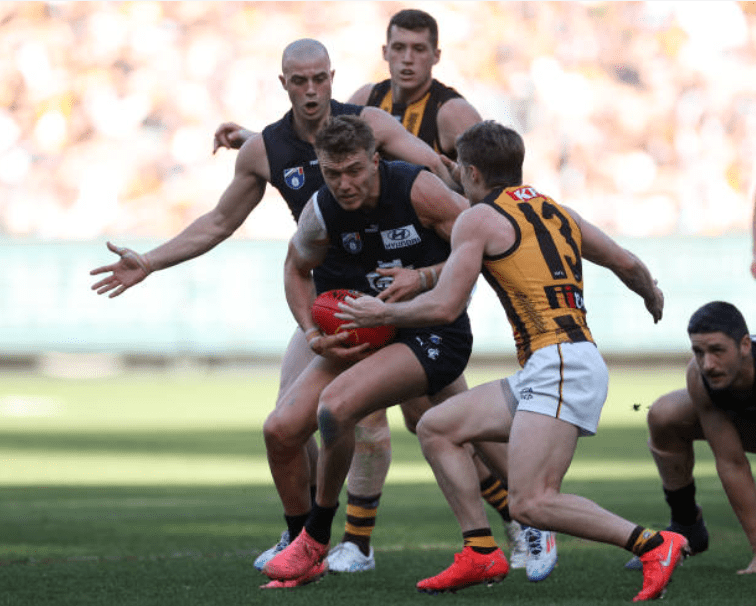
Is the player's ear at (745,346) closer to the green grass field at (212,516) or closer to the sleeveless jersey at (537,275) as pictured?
the sleeveless jersey at (537,275)

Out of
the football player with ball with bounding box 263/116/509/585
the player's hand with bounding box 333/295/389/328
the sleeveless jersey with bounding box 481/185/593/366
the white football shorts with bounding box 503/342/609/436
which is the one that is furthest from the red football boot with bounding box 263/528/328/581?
the sleeveless jersey with bounding box 481/185/593/366

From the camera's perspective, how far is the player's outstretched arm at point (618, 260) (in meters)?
5.63

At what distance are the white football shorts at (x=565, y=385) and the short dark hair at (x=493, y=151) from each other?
735 mm

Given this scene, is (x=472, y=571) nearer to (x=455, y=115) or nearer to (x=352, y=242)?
(x=352, y=242)

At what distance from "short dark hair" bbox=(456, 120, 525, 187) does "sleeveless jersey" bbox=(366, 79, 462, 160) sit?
189 cm

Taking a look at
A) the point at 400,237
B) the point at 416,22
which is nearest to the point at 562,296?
the point at 400,237

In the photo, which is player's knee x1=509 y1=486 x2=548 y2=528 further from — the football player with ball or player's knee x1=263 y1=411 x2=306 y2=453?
player's knee x1=263 y1=411 x2=306 y2=453

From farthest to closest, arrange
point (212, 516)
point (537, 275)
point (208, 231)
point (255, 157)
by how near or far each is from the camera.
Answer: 1. point (212, 516)
2. point (208, 231)
3. point (255, 157)
4. point (537, 275)

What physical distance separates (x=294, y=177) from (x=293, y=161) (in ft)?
0.25

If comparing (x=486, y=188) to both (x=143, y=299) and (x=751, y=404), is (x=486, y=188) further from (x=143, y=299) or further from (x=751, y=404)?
(x=143, y=299)

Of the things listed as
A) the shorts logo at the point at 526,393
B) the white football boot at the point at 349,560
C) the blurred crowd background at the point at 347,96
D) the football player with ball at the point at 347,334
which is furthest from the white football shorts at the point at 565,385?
the blurred crowd background at the point at 347,96

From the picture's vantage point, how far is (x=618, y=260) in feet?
18.8

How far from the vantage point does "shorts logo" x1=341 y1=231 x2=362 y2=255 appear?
19.5 feet

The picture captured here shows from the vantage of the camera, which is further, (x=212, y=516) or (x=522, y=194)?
(x=212, y=516)
